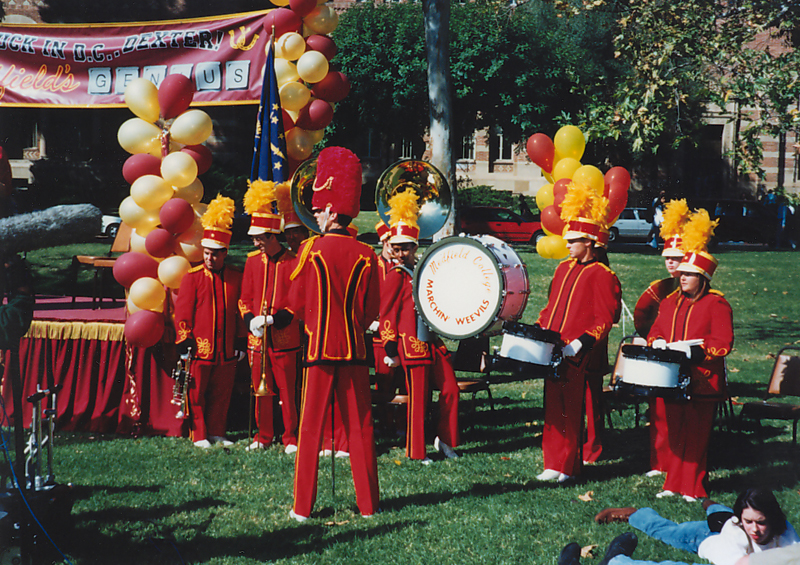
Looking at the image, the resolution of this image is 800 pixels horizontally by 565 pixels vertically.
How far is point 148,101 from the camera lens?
24.2ft

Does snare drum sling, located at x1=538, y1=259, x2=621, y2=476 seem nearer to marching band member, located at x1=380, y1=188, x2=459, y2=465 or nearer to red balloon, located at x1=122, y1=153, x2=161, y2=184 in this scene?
marching band member, located at x1=380, y1=188, x2=459, y2=465

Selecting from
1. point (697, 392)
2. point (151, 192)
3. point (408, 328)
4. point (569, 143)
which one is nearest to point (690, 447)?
point (697, 392)

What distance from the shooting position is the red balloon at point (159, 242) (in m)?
7.07

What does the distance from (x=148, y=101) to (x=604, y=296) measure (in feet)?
14.7

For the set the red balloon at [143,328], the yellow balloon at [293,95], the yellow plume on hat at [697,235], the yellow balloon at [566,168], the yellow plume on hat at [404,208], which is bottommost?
the red balloon at [143,328]

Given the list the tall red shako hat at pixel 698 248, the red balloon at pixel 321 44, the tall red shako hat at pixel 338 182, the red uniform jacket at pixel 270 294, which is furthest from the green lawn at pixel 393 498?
the red balloon at pixel 321 44

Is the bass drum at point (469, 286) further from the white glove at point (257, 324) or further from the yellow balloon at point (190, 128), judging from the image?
the yellow balloon at point (190, 128)

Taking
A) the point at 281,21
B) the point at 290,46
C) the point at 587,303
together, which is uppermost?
the point at 281,21

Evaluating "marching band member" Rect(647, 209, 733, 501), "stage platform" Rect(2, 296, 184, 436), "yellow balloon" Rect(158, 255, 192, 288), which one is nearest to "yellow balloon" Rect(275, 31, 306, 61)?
"yellow balloon" Rect(158, 255, 192, 288)

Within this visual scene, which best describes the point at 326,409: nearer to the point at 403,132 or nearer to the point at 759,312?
the point at 759,312

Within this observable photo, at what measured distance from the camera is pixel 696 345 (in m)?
5.57

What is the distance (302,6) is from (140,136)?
2.07 metres

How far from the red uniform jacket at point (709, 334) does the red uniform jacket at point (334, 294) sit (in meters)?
2.35

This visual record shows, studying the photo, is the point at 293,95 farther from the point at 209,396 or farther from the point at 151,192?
the point at 209,396
